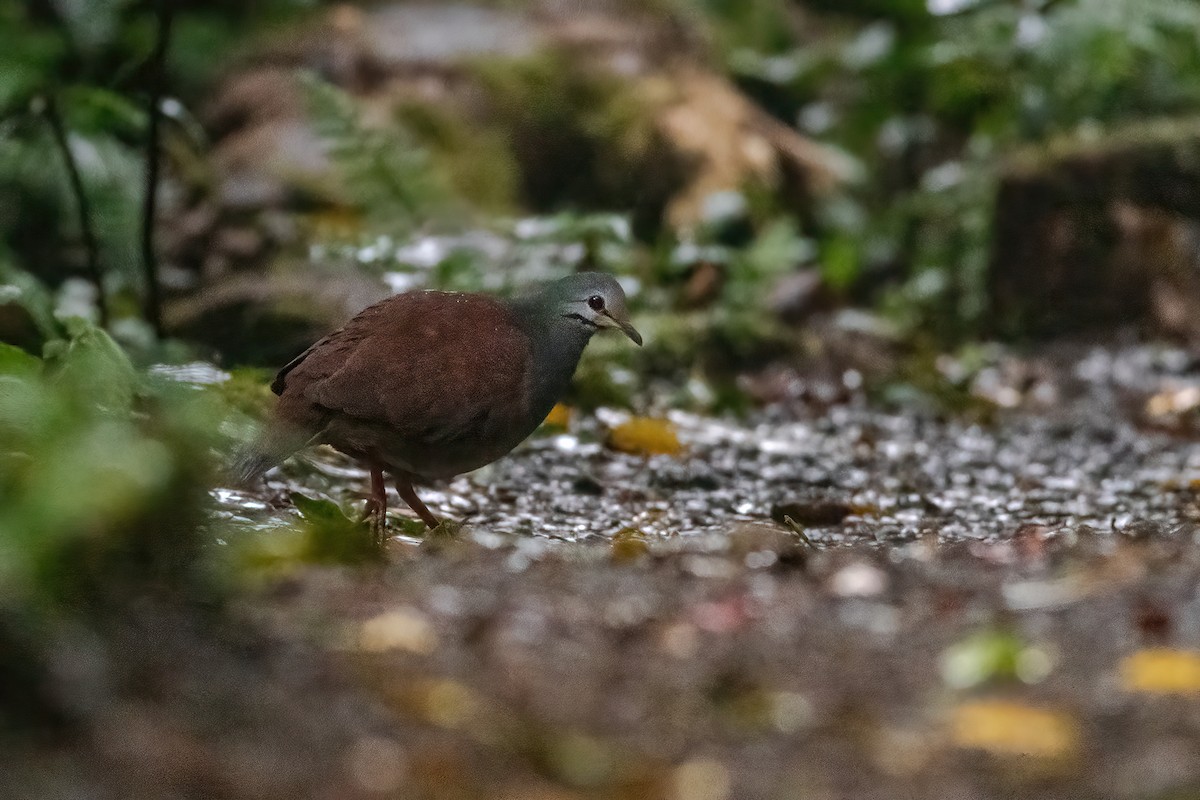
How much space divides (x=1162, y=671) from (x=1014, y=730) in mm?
323

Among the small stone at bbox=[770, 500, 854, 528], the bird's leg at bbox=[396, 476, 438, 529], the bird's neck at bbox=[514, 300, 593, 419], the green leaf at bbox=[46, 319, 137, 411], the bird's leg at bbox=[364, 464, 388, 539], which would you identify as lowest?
the small stone at bbox=[770, 500, 854, 528]

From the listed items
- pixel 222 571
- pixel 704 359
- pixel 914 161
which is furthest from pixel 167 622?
pixel 914 161

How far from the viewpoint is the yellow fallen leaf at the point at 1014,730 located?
6.26ft

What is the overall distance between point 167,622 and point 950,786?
1.27m

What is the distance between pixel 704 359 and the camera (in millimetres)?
6848

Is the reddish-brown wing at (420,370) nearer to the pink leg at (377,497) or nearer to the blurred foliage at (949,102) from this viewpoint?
the pink leg at (377,497)

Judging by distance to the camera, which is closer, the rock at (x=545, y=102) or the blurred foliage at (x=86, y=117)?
the blurred foliage at (x=86, y=117)

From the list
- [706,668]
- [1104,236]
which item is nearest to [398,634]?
[706,668]

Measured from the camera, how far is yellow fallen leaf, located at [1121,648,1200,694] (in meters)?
2.06

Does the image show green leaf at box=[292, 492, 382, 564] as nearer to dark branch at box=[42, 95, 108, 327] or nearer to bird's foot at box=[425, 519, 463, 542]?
bird's foot at box=[425, 519, 463, 542]

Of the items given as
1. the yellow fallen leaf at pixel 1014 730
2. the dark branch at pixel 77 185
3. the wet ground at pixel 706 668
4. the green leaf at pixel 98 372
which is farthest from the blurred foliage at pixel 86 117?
the yellow fallen leaf at pixel 1014 730

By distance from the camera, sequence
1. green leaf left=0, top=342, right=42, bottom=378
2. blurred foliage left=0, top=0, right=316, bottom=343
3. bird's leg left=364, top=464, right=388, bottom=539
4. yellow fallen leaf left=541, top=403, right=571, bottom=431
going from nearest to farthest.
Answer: green leaf left=0, top=342, right=42, bottom=378 → bird's leg left=364, top=464, right=388, bottom=539 → blurred foliage left=0, top=0, right=316, bottom=343 → yellow fallen leaf left=541, top=403, right=571, bottom=431

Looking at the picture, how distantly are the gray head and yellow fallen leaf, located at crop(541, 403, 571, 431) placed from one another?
1.48 metres

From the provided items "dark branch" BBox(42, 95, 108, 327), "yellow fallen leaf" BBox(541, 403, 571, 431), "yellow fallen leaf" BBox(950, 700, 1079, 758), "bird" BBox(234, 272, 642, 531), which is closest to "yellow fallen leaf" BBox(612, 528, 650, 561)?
"bird" BBox(234, 272, 642, 531)
